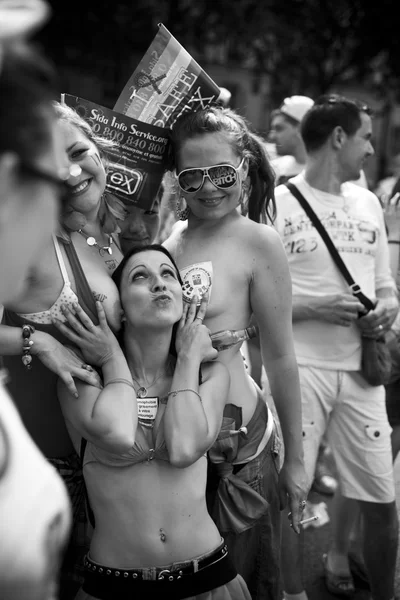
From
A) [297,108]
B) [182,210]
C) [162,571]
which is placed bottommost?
[162,571]

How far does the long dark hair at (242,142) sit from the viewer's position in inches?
111

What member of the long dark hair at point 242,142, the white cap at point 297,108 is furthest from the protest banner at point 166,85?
the white cap at point 297,108

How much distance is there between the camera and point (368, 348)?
3.89m

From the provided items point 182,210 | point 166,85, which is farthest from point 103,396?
point 166,85

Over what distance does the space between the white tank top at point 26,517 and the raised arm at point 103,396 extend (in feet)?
3.61

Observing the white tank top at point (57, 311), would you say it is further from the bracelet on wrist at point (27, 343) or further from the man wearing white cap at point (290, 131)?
the man wearing white cap at point (290, 131)

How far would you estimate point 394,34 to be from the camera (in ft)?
65.7

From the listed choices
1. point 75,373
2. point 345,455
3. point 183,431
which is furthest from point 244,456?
point 345,455

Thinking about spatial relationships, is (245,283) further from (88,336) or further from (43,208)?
(43,208)

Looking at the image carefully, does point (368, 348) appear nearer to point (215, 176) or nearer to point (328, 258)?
point (328, 258)

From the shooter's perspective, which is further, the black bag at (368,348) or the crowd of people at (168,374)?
the black bag at (368,348)

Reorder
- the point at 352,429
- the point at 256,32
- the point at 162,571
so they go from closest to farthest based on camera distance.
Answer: the point at 162,571
the point at 352,429
the point at 256,32

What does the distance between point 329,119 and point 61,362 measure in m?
2.50

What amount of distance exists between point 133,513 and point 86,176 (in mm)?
1117
